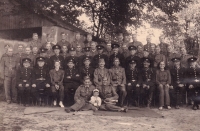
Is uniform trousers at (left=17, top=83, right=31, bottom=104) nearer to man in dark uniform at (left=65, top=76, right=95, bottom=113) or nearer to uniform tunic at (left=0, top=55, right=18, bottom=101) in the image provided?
uniform tunic at (left=0, top=55, right=18, bottom=101)

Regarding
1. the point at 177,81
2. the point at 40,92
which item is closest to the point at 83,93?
the point at 40,92

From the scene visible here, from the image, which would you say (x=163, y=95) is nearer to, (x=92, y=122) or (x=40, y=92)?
(x=92, y=122)

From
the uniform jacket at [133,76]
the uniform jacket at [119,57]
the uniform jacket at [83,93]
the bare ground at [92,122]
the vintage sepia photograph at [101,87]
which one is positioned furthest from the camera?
the uniform jacket at [119,57]

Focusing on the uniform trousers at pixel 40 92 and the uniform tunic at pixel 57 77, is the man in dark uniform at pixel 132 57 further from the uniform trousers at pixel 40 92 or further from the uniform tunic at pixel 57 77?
the uniform trousers at pixel 40 92

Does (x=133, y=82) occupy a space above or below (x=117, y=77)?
below

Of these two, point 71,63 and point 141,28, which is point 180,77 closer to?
point 71,63

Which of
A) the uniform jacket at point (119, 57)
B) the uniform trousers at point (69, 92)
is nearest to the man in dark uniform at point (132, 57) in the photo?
the uniform jacket at point (119, 57)

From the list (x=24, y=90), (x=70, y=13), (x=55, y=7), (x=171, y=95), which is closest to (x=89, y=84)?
(x=24, y=90)

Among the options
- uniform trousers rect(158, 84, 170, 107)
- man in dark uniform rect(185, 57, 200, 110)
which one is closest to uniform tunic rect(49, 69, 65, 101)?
uniform trousers rect(158, 84, 170, 107)
